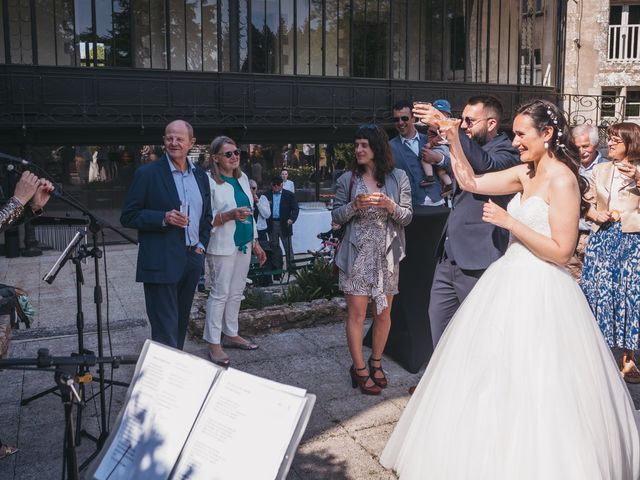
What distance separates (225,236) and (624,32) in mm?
28118

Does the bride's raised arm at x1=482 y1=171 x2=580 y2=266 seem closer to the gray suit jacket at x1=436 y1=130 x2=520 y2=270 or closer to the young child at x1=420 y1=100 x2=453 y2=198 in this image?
the gray suit jacket at x1=436 y1=130 x2=520 y2=270

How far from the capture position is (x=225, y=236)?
242 inches

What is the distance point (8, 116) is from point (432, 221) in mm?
11342

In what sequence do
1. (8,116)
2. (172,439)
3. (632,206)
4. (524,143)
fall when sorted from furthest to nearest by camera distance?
1. (8,116)
2. (632,206)
3. (524,143)
4. (172,439)

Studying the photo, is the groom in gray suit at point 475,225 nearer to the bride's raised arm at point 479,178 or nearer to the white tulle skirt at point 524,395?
the bride's raised arm at point 479,178

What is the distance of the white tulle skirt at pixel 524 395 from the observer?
10.9ft

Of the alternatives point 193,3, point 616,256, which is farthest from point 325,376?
point 193,3

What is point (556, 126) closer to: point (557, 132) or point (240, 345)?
point (557, 132)

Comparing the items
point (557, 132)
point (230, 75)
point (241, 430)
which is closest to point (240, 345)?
point (557, 132)

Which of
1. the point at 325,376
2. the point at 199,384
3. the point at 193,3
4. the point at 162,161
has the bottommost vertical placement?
the point at 325,376

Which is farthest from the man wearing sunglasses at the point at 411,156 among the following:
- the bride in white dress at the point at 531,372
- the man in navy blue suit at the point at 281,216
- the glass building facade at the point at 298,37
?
the glass building facade at the point at 298,37

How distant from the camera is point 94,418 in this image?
4926mm

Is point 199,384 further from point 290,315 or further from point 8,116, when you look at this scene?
point 8,116

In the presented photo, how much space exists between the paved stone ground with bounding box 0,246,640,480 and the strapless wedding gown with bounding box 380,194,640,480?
0.67 m
